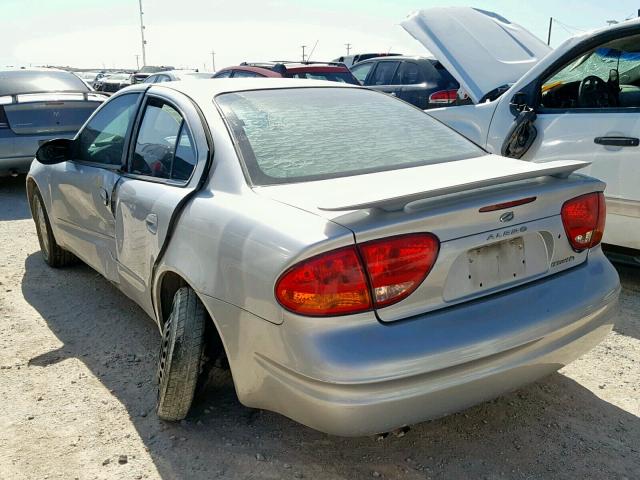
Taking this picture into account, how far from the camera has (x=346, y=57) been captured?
19.7 metres

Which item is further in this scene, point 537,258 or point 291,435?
point 291,435

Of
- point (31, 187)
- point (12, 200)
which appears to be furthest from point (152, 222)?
point (12, 200)

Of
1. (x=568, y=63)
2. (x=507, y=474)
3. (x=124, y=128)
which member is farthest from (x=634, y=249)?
(x=124, y=128)

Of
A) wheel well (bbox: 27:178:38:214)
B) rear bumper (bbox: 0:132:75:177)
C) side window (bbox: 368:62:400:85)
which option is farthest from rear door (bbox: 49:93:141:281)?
side window (bbox: 368:62:400:85)

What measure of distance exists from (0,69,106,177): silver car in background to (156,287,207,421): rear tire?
5497 millimetres

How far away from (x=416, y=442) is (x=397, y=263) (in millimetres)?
967

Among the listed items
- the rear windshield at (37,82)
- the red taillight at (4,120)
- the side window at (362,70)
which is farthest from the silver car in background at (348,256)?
the side window at (362,70)

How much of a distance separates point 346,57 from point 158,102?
17332 millimetres

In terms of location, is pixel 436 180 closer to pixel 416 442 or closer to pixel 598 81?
pixel 416 442

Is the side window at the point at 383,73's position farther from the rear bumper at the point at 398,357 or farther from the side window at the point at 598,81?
the rear bumper at the point at 398,357

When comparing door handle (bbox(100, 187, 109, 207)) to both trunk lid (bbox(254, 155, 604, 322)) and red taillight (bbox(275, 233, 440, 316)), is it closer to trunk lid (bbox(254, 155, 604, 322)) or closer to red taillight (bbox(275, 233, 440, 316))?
trunk lid (bbox(254, 155, 604, 322))

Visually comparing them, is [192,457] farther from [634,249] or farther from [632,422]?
[634,249]

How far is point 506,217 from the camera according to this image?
2.23 meters

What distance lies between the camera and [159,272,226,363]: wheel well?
2.60 m
